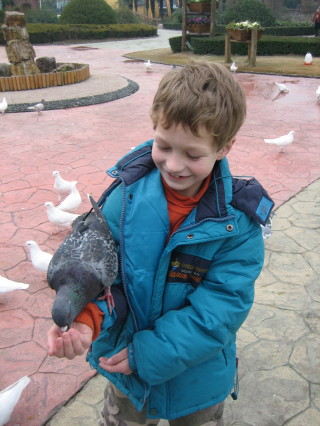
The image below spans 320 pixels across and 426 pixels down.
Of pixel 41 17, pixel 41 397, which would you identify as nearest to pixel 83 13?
pixel 41 17

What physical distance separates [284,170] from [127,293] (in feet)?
16.5

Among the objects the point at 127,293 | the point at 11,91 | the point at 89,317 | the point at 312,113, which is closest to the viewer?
the point at 89,317

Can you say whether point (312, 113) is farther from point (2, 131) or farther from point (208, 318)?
point (208, 318)

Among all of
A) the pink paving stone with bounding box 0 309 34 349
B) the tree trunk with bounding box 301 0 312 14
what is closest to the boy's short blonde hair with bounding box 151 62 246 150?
the pink paving stone with bounding box 0 309 34 349

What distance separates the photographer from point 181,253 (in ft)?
4.87

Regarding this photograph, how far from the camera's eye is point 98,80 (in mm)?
12867

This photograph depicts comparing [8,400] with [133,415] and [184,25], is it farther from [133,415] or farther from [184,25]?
[184,25]

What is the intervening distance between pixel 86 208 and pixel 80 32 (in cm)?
2493

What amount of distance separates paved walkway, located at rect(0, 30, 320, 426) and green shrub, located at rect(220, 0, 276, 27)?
18.6 meters

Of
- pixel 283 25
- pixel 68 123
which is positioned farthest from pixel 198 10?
pixel 68 123

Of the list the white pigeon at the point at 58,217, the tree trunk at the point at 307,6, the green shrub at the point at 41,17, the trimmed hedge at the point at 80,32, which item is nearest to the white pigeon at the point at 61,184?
the white pigeon at the point at 58,217

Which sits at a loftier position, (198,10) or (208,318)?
(198,10)

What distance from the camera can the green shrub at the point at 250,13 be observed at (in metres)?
25.5

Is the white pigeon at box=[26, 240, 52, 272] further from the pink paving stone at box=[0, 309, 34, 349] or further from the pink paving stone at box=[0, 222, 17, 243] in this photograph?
the pink paving stone at box=[0, 222, 17, 243]
